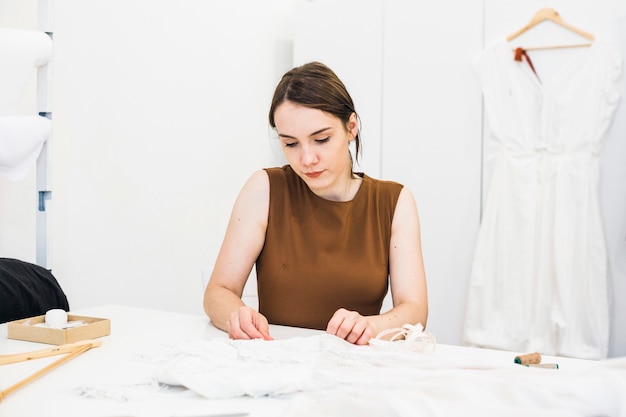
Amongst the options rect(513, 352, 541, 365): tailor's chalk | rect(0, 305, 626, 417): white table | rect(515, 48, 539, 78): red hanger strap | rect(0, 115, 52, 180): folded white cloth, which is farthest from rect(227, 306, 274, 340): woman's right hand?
rect(515, 48, 539, 78): red hanger strap

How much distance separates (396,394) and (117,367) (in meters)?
0.54

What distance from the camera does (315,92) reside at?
5.19 feet

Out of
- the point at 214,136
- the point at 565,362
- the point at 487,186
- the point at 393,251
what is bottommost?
the point at 565,362

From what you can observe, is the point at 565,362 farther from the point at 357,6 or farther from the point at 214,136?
the point at 357,6

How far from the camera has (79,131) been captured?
215cm

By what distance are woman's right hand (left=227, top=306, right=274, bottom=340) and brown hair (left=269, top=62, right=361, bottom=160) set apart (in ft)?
1.71

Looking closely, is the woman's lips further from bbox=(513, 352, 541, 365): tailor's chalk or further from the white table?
bbox=(513, 352, 541, 365): tailor's chalk

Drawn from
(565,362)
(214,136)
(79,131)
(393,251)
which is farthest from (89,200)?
(565,362)

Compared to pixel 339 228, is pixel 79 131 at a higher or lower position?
higher

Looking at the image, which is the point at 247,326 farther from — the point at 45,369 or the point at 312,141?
the point at 312,141

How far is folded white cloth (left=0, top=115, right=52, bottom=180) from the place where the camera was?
1.66 m

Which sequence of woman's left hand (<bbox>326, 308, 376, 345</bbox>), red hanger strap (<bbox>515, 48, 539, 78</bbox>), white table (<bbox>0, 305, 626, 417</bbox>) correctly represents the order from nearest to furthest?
white table (<bbox>0, 305, 626, 417</bbox>) → woman's left hand (<bbox>326, 308, 376, 345</bbox>) → red hanger strap (<bbox>515, 48, 539, 78</bbox>)

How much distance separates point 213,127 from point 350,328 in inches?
73.0

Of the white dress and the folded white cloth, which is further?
the white dress
